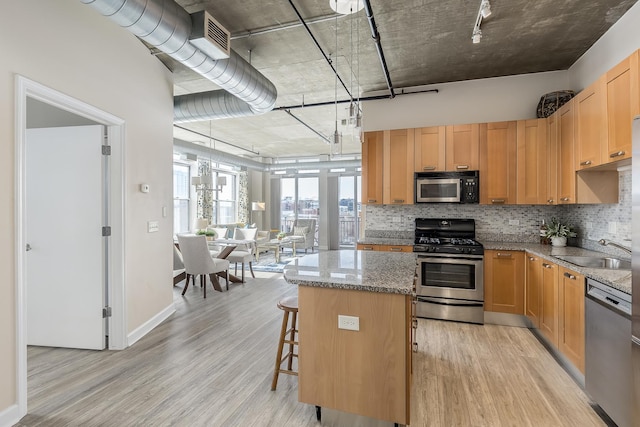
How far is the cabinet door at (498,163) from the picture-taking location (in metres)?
3.85

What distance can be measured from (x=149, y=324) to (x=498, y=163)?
4.43 m

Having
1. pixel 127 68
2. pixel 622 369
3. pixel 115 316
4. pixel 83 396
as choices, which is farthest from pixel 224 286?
pixel 622 369

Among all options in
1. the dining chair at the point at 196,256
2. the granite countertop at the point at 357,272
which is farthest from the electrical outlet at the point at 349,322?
the dining chair at the point at 196,256

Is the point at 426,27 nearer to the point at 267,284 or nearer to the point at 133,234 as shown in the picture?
the point at 133,234

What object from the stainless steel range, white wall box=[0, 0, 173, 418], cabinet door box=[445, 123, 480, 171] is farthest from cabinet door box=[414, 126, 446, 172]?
white wall box=[0, 0, 173, 418]

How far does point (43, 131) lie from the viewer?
3.01 m

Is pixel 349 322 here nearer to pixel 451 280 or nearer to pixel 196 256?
pixel 451 280

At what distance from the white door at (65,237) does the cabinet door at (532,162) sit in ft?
14.8

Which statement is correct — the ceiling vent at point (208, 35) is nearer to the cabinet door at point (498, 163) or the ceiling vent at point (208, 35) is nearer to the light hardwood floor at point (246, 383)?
the light hardwood floor at point (246, 383)

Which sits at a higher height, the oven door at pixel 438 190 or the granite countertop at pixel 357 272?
the oven door at pixel 438 190

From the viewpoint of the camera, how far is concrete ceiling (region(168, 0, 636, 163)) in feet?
9.06

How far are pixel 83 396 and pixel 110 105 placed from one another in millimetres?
2363

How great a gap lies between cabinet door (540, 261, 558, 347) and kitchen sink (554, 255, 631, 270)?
5.5 inches

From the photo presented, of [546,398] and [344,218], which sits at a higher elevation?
[344,218]
